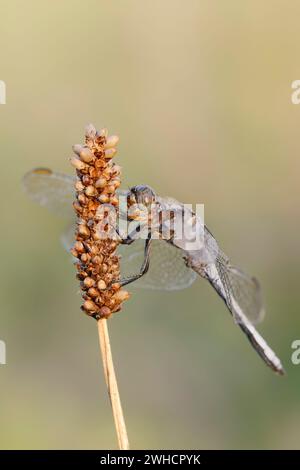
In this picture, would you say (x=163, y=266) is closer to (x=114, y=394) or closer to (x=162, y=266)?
(x=162, y=266)

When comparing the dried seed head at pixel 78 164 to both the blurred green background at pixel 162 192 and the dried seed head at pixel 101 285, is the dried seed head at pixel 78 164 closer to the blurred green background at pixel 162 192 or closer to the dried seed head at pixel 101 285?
the dried seed head at pixel 101 285

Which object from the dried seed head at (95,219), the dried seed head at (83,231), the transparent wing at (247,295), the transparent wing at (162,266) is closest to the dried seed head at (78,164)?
the dried seed head at (95,219)

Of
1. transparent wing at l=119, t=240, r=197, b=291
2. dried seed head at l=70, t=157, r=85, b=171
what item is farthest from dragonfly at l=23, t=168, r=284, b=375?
dried seed head at l=70, t=157, r=85, b=171

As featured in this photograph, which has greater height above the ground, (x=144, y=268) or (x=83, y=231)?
(x=83, y=231)

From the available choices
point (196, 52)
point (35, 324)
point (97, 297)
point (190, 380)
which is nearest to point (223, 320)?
point (190, 380)

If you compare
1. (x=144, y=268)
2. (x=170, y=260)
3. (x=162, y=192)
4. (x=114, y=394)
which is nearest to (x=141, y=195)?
(x=144, y=268)

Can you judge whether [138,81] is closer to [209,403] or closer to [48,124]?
[48,124]

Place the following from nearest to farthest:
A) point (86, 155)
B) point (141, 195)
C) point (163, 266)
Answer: point (86, 155) < point (141, 195) < point (163, 266)
